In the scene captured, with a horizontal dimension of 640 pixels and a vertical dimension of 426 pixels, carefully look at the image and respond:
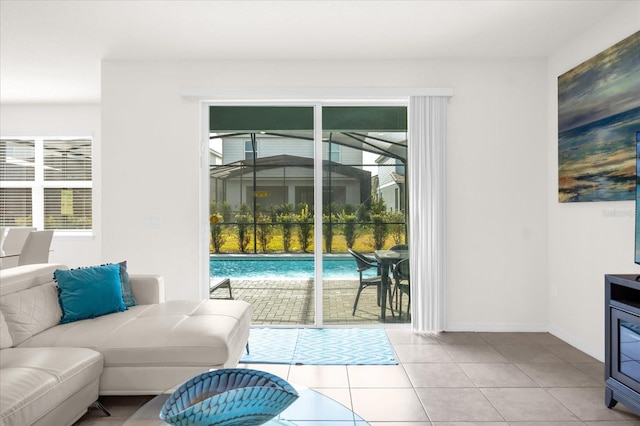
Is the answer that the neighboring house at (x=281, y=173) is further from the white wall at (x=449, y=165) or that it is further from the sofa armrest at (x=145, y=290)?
the sofa armrest at (x=145, y=290)

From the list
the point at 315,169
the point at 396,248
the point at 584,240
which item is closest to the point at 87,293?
the point at 315,169

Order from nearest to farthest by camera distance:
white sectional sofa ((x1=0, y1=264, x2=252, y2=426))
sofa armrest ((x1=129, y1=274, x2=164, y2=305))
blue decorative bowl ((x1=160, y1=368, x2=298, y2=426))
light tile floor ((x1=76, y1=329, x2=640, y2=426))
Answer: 1. blue decorative bowl ((x1=160, y1=368, x2=298, y2=426))
2. white sectional sofa ((x1=0, y1=264, x2=252, y2=426))
3. light tile floor ((x1=76, y1=329, x2=640, y2=426))
4. sofa armrest ((x1=129, y1=274, x2=164, y2=305))

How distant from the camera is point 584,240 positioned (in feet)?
12.7

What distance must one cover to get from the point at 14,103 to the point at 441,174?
234 inches

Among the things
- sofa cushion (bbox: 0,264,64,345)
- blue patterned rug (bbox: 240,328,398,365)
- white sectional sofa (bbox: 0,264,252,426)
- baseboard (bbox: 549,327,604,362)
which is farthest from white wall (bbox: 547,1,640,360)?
sofa cushion (bbox: 0,264,64,345)

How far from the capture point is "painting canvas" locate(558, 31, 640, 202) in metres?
3.28

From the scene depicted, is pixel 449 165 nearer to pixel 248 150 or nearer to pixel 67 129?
pixel 248 150

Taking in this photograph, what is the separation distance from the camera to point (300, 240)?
471cm

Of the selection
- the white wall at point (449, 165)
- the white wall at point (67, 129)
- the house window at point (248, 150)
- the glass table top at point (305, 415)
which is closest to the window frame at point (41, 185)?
the white wall at point (67, 129)

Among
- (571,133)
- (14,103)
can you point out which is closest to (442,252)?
(571,133)

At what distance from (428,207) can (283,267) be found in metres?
1.55

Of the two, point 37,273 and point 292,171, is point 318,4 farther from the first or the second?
point 37,273

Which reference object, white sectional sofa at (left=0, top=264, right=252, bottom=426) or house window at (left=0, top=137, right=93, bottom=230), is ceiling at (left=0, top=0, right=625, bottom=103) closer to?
white sectional sofa at (left=0, top=264, right=252, bottom=426)

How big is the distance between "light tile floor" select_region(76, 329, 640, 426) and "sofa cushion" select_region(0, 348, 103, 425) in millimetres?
387
